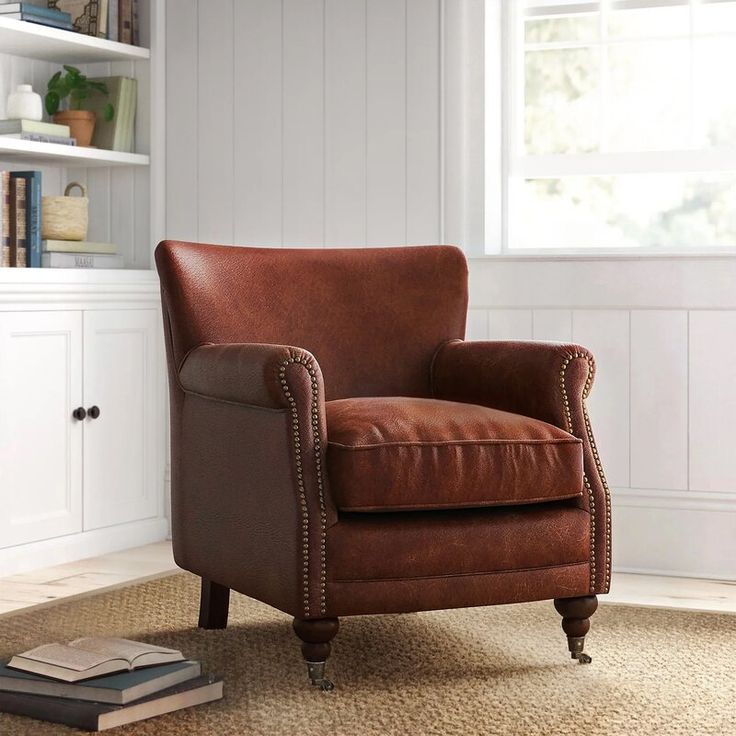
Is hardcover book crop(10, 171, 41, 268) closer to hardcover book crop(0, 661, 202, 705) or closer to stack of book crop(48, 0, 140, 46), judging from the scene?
stack of book crop(48, 0, 140, 46)

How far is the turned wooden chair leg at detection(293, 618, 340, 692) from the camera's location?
2.27 meters

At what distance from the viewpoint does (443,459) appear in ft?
7.56

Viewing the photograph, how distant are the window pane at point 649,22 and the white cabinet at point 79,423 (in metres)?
1.69

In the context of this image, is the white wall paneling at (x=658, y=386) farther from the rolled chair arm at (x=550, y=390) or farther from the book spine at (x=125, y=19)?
the book spine at (x=125, y=19)

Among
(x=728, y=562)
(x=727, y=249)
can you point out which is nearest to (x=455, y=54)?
(x=727, y=249)

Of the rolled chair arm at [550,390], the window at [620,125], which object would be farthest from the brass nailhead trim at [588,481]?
the window at [620,125]

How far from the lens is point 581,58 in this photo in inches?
145

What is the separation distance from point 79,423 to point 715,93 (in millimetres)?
2108

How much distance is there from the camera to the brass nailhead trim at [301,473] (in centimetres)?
224

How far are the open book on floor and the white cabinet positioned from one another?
127 centimetres

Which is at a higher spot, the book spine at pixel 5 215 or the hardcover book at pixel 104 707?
the book spine at pixel 5 215

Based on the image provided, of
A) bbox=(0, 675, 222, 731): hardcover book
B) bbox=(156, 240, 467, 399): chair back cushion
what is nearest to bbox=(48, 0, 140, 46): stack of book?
bbox=(156, 240, 467, 399): chair back cushion

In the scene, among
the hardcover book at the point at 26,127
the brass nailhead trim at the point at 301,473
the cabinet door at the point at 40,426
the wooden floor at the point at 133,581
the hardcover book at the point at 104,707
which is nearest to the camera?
the hardcover book at the point at 104,707

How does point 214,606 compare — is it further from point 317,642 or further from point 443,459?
point 443,459
